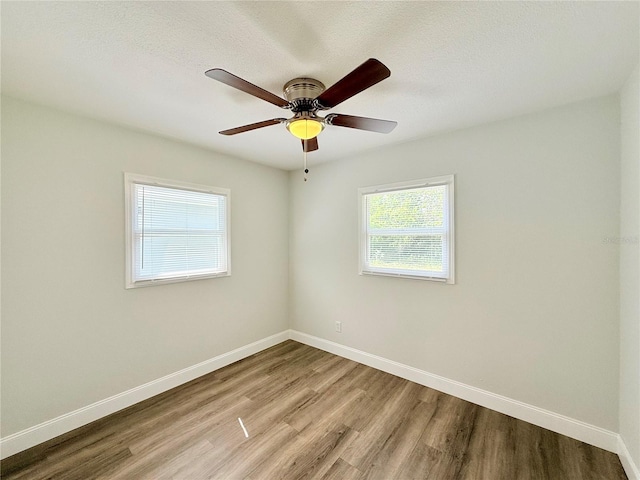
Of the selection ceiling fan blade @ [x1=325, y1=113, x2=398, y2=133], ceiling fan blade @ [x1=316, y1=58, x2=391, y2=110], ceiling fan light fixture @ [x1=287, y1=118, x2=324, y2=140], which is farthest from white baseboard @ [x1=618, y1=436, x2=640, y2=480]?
ceiling fan light fixture @ [x1=287, y1=118, x2=324, y2=140]

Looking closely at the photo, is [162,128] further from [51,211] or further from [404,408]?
[404,408]

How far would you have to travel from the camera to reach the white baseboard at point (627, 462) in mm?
1503

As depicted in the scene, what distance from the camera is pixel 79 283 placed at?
6.75 feet

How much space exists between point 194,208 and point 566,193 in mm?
3280

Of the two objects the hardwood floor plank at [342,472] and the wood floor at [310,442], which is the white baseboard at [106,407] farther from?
the hardwood floor plank at [342,472]

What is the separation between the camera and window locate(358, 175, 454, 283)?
2492 mm

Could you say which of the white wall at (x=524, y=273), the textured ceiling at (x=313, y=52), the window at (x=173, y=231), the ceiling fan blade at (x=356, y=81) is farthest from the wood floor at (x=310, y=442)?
the textured ceiling at (x=313, y=52)

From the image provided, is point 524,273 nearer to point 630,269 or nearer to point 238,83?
point 630,269

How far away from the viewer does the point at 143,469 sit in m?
1.65

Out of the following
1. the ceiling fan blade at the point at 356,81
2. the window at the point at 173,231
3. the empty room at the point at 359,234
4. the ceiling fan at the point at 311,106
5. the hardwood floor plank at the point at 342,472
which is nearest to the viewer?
the ceiling fan blade at the point at 356,81

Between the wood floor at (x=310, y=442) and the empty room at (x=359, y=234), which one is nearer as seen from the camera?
the empty room at (x=359, y=234)

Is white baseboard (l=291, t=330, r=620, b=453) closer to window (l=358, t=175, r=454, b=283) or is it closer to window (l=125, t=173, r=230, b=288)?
window (l=358, t=175, r=454, b=283)

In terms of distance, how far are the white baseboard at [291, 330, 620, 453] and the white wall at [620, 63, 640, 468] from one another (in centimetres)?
16

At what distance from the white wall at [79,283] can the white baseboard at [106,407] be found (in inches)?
1.9
